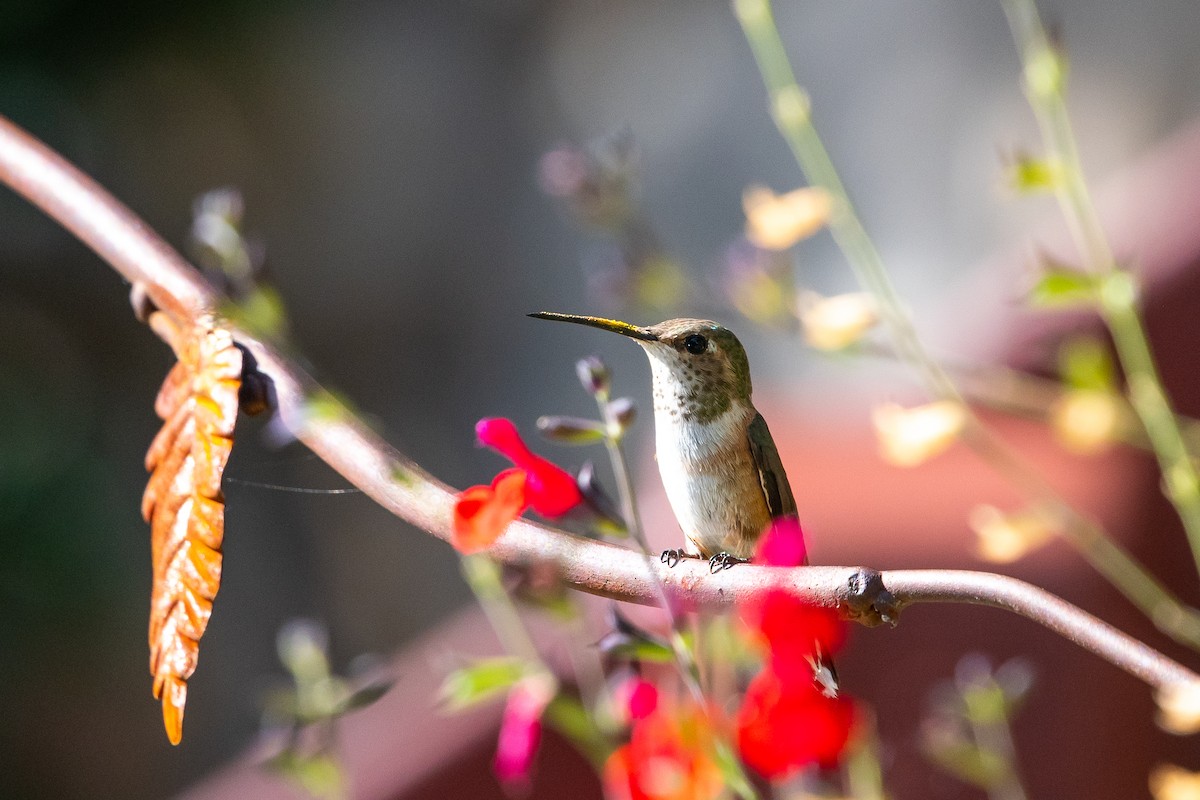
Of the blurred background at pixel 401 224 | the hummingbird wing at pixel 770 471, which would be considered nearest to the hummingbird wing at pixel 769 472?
the hummingbird wing at pixel 770 471

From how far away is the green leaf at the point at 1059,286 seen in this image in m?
0.46

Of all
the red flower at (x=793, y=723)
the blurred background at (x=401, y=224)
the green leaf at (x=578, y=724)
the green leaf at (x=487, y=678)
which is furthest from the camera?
the blurred background at (x=401, y=224)

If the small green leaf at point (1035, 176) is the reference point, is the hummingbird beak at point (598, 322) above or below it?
above

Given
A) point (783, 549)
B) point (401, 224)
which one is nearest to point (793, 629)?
point (783, 549)

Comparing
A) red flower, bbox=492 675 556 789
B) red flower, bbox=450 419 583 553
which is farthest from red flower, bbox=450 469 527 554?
red flower, bbox=492 675 556 789

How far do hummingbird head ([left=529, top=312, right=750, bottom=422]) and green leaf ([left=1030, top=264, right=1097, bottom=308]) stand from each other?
0.51 feet

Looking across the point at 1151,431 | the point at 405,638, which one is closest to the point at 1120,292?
the point at 1151,431

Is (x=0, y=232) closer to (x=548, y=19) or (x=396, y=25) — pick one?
(x=396, y=25)

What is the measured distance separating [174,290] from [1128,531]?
42.2 inches

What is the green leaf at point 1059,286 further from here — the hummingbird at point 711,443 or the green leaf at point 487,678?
the green leaf at point 487,678

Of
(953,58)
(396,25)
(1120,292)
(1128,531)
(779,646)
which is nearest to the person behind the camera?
(779,646)

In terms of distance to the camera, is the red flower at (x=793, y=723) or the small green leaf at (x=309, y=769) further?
the small green leaf at (x=309, y=769)

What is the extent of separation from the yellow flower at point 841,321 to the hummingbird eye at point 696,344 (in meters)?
0.20

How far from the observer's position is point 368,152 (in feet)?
9.05
